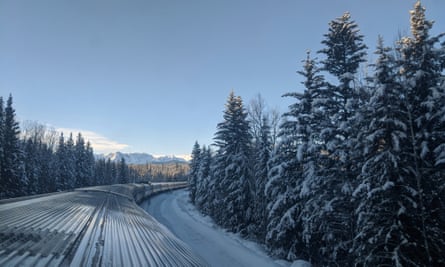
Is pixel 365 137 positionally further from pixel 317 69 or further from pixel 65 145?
pixel 65 145

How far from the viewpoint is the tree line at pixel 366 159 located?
27.6ft

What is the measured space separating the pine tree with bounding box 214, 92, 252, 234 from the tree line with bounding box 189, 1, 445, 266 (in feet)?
19.7

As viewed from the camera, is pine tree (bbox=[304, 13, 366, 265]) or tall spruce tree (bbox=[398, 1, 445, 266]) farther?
pine tree (bbox=[304, 13, 366, 265])

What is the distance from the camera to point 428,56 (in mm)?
9852

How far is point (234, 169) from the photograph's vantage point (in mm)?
21500

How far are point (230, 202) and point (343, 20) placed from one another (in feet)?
50.2

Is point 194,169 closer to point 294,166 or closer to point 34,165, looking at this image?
point 34,165

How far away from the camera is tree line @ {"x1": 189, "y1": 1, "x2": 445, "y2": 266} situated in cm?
842

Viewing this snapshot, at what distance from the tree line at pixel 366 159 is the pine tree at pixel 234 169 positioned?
19.7 feet

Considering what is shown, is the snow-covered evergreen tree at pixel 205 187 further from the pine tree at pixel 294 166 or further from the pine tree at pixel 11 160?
the pine tree at pixel 11 160

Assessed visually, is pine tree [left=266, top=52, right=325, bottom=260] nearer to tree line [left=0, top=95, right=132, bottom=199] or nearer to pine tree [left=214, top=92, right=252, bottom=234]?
pine tree [left=214, top=92, right=252, bottom=234]

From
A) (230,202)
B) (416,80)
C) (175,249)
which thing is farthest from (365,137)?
(230,202)

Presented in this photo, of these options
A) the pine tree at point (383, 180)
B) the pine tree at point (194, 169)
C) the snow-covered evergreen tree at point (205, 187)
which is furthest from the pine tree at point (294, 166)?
the pine tree at point (194, 169)

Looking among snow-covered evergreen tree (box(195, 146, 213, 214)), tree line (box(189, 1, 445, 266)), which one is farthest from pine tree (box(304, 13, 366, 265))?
snow-covered evergreen tree (box(195, 146, 213, 214))
